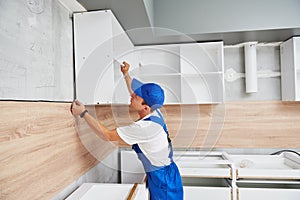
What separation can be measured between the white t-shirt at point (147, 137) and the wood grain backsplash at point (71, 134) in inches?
12.3

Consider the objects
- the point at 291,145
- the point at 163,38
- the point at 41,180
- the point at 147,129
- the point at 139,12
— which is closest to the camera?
the point at 41,180

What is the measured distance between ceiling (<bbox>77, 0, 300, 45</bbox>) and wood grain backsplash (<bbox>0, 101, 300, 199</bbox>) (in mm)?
723

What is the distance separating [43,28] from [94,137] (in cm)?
81

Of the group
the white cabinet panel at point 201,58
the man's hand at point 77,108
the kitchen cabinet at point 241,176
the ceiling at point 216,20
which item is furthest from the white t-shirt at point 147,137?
the white cabinet panel at point 201,58

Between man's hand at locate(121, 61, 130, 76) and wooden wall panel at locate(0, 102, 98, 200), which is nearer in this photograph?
wooden wall panel at locate(0, 102, 98, 200)

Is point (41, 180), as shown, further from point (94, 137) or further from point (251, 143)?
point (251, 143)

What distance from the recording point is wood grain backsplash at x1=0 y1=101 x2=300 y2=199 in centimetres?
83

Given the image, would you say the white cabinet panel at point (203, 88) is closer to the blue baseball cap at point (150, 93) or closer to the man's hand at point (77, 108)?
the blue baseball cap at point (150, 93)

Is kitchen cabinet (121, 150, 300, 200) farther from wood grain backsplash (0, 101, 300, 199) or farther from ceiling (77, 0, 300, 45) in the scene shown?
ceiling (77, 0, 300, 45)

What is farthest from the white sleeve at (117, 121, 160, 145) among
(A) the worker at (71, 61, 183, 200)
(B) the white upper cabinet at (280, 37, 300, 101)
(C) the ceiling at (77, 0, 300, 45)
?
(B) the white upper cabinet at (280, 37, 300, 101)

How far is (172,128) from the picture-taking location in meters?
2.45

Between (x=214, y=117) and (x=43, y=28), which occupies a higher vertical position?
(x=43, y=28)

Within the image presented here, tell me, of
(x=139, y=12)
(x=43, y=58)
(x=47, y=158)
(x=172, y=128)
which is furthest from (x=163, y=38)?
(x=47, y=158)

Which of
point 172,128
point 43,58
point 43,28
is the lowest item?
point 172,128
